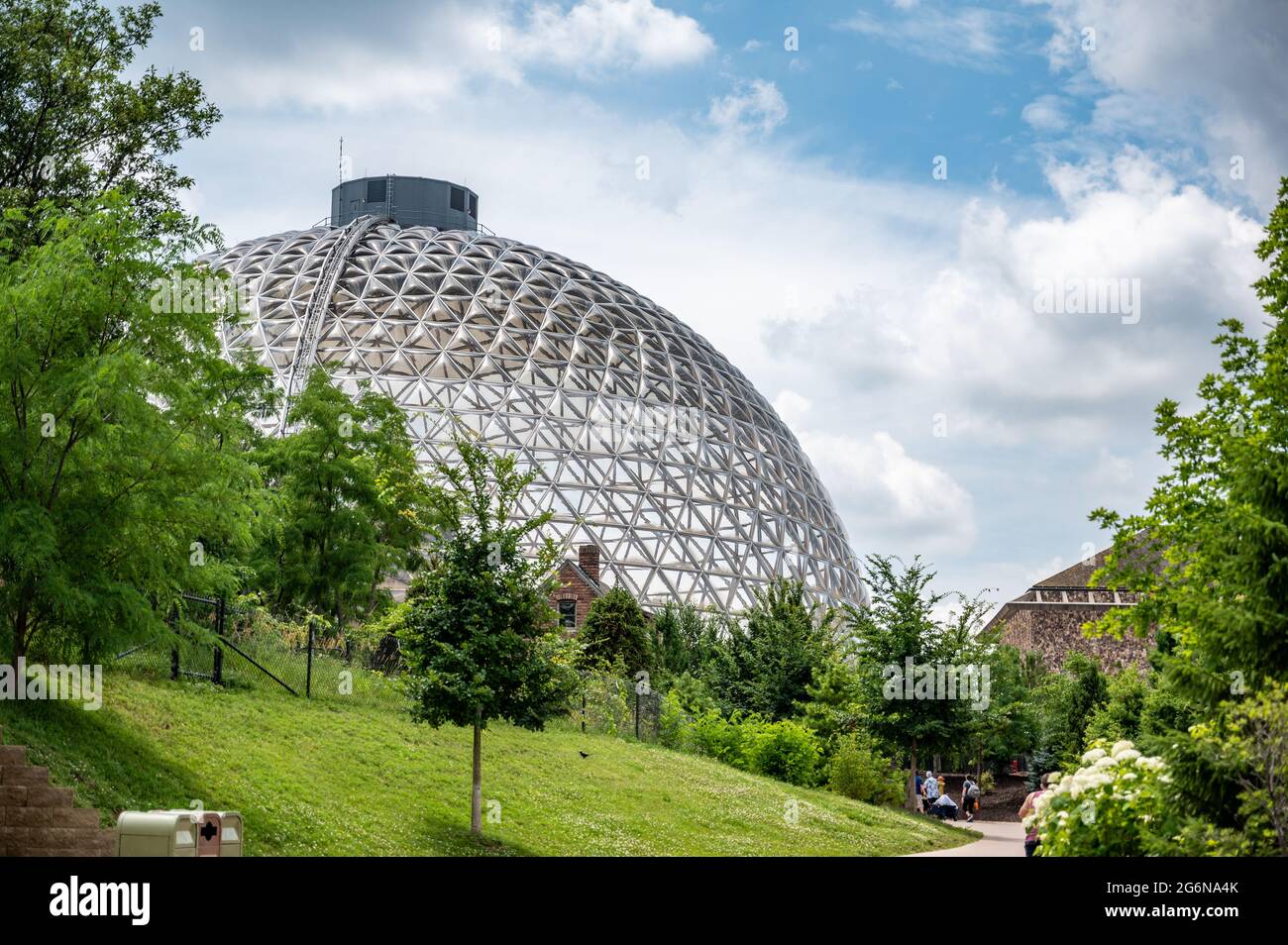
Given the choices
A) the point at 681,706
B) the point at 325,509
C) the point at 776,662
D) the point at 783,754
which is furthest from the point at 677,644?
the point at 325,509

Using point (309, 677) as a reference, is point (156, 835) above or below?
below

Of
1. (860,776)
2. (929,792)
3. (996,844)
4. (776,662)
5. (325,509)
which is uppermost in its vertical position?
(325,509)

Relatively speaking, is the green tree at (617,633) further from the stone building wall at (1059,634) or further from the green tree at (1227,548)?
the stone building wall at (1059,634)

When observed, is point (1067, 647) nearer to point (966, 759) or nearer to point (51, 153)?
point (966, 759)

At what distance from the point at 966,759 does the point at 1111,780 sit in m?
40.9

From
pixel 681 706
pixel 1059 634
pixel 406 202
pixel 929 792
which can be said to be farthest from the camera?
pixel 406 202

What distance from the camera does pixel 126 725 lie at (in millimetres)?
15180

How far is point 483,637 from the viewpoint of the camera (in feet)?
55.6

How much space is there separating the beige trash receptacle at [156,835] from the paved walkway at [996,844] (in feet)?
46.7

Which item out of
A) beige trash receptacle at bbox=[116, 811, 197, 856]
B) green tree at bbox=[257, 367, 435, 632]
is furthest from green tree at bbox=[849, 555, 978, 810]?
beige trash receptacle at bbox=[116, 811, 197, 856]

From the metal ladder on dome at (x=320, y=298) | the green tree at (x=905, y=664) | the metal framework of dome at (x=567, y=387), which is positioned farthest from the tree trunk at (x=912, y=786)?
the metal ladder on dome at (x=320, y=298)

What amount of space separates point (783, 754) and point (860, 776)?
1877 mm

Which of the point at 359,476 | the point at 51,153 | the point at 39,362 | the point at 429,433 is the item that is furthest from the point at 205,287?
the point at 429,433

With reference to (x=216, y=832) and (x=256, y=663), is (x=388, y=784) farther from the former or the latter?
(x=216, y=832)
